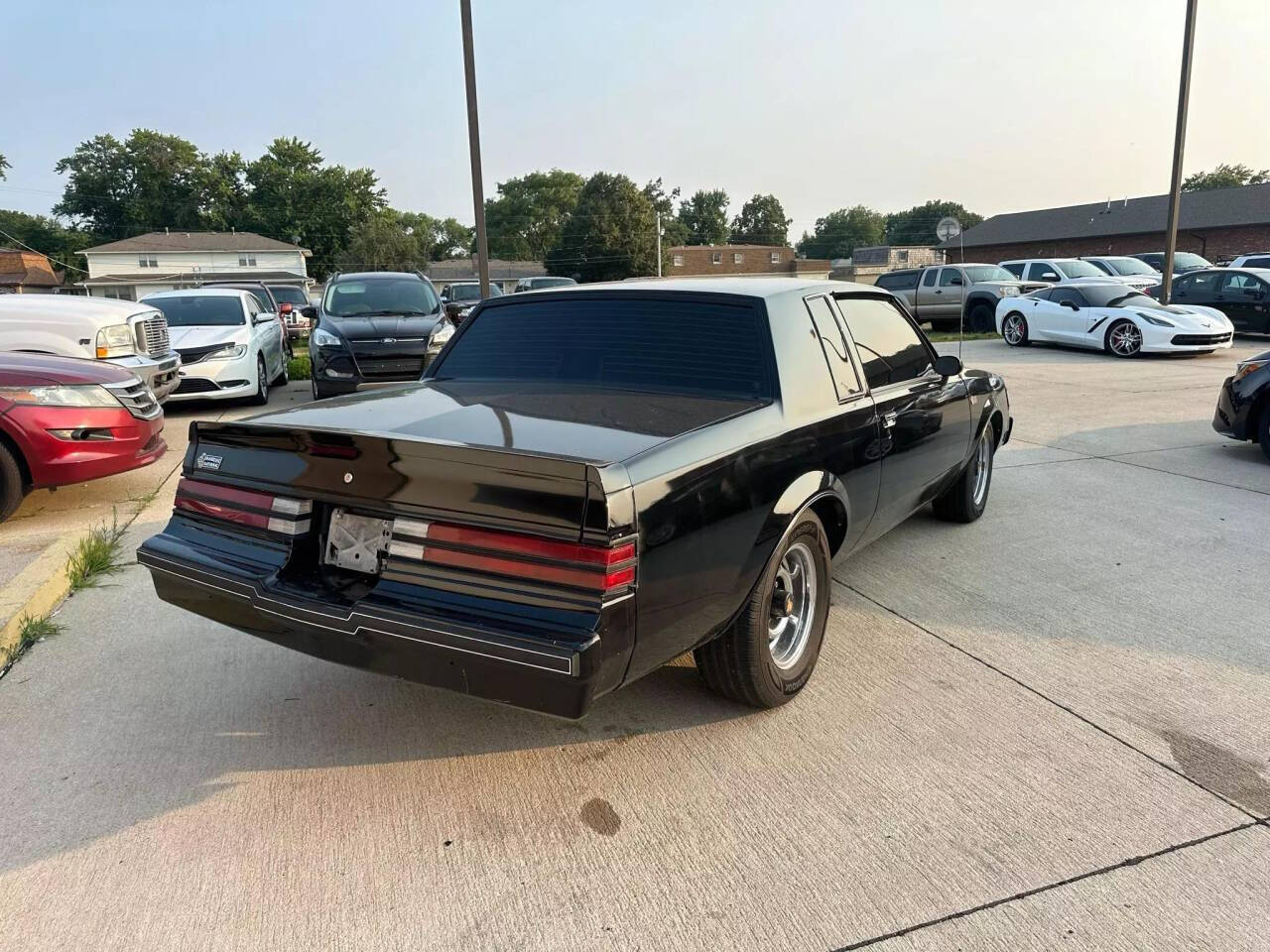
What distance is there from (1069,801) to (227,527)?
2.91m

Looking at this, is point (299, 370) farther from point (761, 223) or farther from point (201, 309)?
point (761, 223)

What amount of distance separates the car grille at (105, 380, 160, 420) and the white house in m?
54.0

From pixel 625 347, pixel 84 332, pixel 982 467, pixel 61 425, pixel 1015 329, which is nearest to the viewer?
pixel 625 347

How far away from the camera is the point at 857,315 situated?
4.08 m

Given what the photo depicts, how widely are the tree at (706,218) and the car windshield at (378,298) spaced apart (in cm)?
9956

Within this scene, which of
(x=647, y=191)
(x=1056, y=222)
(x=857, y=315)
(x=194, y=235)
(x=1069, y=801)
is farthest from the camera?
(x=647, y=191)

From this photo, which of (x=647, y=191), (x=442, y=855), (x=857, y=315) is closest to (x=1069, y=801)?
(x=442, y=855)

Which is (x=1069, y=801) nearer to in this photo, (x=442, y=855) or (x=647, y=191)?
(x=442, y=855)

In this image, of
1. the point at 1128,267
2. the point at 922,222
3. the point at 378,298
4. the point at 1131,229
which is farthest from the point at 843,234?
the point at 378,298

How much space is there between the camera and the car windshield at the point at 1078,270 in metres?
21.7

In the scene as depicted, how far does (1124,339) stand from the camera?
15023 millimetres

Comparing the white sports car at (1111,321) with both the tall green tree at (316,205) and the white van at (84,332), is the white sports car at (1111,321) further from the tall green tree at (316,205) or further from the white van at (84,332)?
the tall green tree at (316,205)

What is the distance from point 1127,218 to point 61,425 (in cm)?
5058

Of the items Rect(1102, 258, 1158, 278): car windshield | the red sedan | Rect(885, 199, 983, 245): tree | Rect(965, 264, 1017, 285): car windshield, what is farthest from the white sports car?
Rect(885, 199, 983, 245): tree
